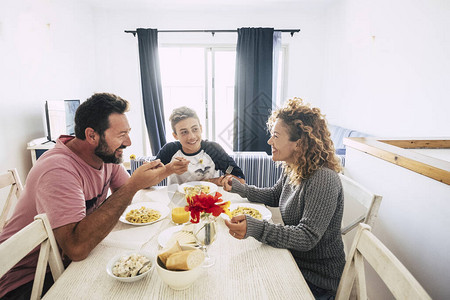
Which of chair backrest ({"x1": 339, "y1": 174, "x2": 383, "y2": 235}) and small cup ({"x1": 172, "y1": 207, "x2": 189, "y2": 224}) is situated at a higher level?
chair backrest ({"x1": 339, "y1": 174, "x2": 383, "y2": 235})

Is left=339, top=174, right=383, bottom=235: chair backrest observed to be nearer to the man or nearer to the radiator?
the man

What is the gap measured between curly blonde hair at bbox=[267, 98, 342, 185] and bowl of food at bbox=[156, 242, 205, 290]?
57 centimetres

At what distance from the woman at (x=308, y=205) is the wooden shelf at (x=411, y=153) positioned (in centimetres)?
32

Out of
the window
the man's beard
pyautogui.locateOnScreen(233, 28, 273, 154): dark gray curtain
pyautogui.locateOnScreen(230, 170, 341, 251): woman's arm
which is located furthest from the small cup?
the window

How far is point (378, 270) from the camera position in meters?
0.67

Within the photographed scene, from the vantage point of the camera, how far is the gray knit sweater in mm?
904

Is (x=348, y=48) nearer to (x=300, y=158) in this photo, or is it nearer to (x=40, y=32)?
(x=300, y=158)

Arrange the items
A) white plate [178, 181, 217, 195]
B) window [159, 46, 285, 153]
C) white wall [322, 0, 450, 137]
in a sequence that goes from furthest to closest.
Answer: window [159, 46, 285, 153]
white wall [322, 0, 450, 137]
white plate [178, 181, 217, 195]

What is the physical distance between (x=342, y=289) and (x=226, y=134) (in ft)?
13.1

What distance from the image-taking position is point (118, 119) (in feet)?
3.96

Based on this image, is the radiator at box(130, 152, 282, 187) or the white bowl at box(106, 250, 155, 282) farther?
the radiator at box(130, 152, 282, 187)

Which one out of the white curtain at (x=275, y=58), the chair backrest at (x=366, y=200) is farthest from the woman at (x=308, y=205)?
the white curtain at (x=275, y=58)

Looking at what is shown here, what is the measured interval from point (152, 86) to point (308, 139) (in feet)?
11.7

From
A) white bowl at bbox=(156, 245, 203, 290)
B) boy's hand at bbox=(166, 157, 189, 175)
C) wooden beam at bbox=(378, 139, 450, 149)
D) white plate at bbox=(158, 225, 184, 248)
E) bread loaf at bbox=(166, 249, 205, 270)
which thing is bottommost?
white plate at bbox=(158, 225, 184, 248)
